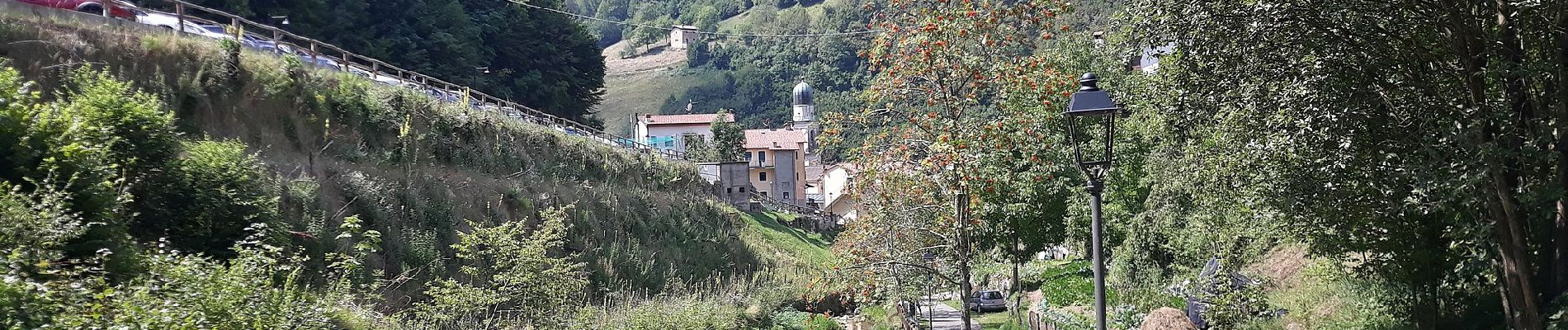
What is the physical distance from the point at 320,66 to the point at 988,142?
42.1ft

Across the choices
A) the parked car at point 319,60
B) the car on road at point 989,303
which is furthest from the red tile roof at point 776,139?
the parked car at point 319,60

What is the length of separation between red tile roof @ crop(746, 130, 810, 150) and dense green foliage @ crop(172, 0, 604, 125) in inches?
1038

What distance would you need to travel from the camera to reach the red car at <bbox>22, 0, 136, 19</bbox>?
15934mm

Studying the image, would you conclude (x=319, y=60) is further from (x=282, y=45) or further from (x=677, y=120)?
(x=677, y=120)

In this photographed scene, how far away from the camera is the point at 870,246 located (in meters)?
13.4

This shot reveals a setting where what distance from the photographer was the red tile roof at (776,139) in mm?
79938

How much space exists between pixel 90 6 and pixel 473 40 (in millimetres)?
29816

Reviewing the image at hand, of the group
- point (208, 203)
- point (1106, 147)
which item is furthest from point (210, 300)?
point (1106, 147)

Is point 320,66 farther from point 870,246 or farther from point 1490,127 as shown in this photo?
point 1490,127

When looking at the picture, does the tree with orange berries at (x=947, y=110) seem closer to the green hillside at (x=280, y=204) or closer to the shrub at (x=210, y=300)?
the green hillside at (x=280, y=204)

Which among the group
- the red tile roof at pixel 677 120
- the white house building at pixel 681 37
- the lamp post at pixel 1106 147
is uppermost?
the white house building at pixel 681 37

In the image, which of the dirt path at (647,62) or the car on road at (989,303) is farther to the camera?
the dirt path at (647,62)

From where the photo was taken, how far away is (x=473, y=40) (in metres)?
46.0

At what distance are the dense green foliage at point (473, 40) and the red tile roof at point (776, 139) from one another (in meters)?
26.4
